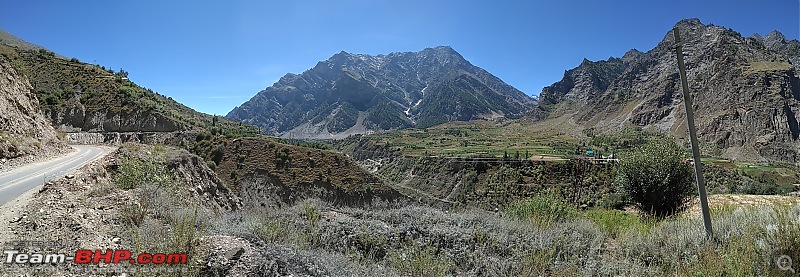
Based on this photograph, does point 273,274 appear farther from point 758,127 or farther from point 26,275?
point 758,127

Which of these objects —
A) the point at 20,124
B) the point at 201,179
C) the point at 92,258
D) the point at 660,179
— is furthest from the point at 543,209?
the point at 20,124

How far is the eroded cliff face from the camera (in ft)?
40.8

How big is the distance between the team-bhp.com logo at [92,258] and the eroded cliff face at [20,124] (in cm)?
1089

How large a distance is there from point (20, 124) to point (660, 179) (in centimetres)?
2741

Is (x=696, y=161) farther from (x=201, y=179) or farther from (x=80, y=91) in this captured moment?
(x=80, y=91)

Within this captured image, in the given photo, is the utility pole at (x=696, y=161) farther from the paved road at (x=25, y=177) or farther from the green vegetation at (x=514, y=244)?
the paved road at (x=25, y=177)

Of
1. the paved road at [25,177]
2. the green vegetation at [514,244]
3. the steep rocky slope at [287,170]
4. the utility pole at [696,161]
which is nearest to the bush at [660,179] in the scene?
the green vegetation at [514,244]

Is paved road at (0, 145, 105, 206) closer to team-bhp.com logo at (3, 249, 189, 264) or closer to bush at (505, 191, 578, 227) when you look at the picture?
team-bhp.com logo at (3, 249, 189, 264)

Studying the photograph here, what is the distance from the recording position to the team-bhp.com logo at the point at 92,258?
4.21 metres

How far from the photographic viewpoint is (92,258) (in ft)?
14.4

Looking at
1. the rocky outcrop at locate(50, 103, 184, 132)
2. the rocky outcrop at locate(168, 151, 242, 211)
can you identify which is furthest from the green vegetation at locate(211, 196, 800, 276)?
the rocky outcrop at locate(50, 103, 184, 132)

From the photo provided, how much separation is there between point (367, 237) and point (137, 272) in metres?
3.63

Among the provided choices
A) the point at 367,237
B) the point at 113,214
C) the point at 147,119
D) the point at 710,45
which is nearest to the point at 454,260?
the point at 367,237

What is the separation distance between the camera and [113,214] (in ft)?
20.2
